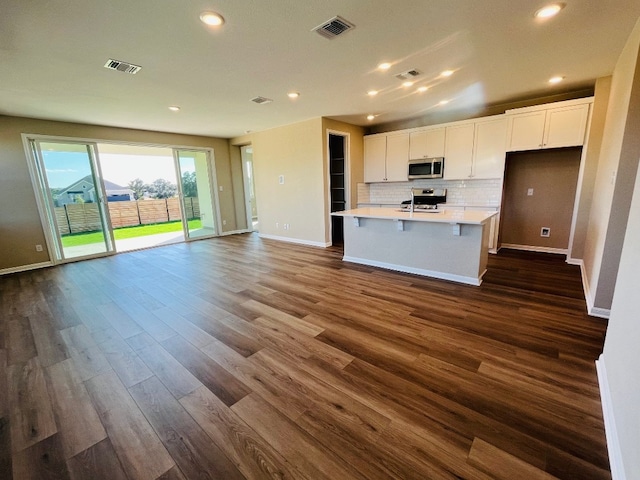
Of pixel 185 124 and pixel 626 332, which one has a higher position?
pixel 185 124

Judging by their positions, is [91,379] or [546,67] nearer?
[91,379]

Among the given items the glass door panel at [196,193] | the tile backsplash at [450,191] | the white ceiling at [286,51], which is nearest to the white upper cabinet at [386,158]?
the tile backsplash at [450,191]

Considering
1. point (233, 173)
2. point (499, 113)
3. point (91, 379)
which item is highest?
point (499, 113)

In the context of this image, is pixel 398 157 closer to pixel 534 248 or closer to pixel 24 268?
pixel 534 248

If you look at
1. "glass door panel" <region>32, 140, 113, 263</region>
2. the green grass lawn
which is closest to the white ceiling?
"glass door panel" <region>32, 140, 113, 263</region>

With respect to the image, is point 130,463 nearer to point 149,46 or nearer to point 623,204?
point 149,46

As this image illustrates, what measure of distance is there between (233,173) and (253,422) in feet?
23.1

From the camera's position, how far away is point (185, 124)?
5.46 meters

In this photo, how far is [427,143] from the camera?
519 centimetres

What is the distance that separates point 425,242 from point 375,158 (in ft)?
9.77

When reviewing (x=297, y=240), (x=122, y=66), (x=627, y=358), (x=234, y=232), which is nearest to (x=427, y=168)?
(x=297, y=240)

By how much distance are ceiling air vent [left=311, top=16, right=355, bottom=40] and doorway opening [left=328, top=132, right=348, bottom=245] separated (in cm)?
367

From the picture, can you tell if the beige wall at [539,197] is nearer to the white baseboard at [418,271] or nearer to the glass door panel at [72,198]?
the white baseboard at [418,271]

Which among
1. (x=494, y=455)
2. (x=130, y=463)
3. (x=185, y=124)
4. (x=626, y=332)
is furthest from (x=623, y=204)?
(x=185, y=124)
